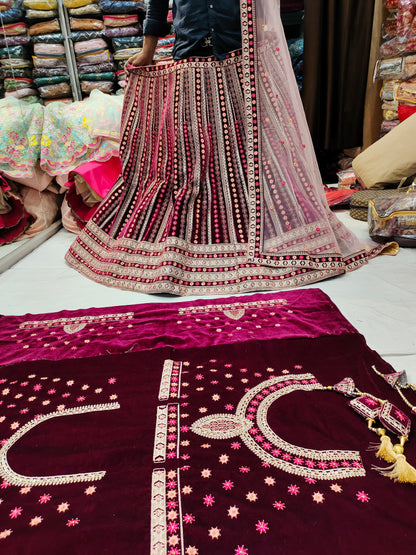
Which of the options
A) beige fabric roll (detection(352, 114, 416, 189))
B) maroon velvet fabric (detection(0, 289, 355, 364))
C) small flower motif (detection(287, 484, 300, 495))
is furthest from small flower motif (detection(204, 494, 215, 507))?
beige fabric roll (detection(352, 114, 416, 189))

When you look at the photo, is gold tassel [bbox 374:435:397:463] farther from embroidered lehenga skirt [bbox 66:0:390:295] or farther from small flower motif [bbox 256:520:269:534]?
embroidered lehenga skirt [bbox 66:0:390:295]

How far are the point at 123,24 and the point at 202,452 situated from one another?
3796 mm

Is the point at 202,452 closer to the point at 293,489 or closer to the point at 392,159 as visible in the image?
the point at 293,489

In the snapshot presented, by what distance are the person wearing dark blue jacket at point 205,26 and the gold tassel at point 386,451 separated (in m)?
1.57

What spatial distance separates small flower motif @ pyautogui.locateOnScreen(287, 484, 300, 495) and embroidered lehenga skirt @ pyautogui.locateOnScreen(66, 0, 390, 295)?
3.19 ft

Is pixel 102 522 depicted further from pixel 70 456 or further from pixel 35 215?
pixel 35 215

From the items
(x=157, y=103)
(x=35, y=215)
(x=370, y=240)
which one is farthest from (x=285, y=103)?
(x=35, y=215)

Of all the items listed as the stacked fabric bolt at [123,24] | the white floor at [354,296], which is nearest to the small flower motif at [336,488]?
the white floor at [354,296]

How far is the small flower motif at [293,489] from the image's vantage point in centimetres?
78

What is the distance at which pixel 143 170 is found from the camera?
211cm

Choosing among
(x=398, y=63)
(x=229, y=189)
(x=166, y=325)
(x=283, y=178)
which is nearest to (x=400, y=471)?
(x=166, y=325)

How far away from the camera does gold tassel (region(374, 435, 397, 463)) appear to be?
0.83 metres

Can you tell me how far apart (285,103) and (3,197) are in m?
1.61

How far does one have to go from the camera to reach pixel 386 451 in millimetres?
844
